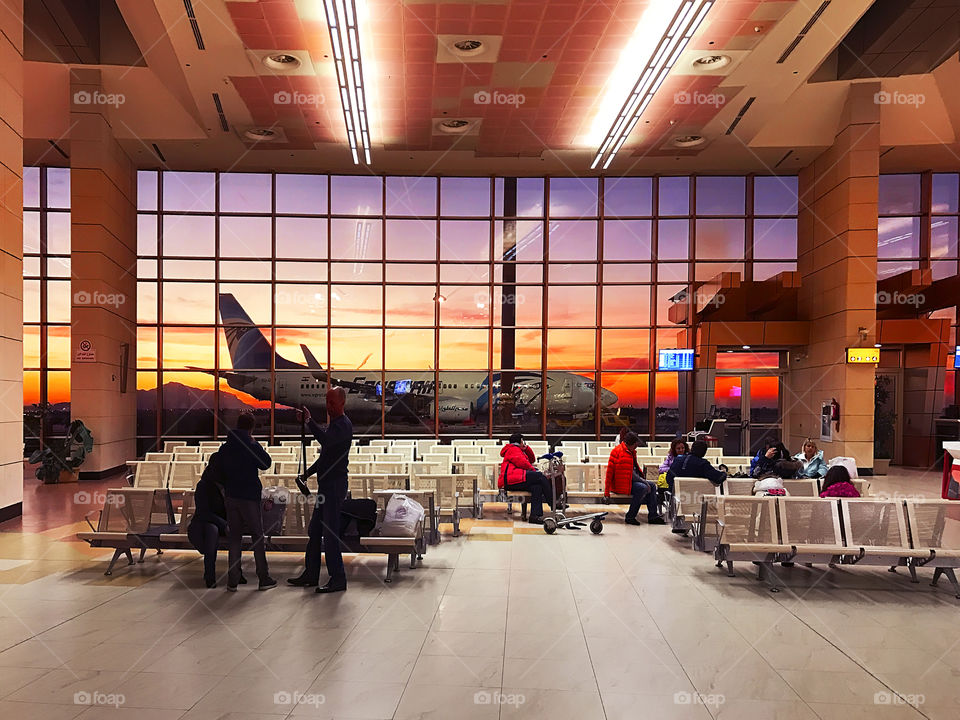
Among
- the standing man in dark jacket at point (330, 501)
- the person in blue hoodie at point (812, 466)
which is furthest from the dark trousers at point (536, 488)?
the standing man in dark jacket at point (330, 501)

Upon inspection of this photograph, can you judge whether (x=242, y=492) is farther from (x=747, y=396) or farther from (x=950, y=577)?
(x=747, y=396)

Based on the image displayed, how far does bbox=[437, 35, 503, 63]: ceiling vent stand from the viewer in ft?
36.2

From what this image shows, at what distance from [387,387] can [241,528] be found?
12.9m

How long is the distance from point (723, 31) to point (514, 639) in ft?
34.4

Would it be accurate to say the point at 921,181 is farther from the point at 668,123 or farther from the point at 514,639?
the point at 514,639

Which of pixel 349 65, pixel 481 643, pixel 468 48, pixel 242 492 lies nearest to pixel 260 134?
pixel 349 65

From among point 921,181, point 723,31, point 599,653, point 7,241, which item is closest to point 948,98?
point 921,181

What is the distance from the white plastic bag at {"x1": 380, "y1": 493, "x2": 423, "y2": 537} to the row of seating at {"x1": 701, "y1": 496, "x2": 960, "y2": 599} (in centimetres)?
317

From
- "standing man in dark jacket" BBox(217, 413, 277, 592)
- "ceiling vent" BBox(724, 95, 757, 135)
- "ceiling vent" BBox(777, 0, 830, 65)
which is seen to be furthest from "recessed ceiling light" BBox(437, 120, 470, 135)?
"standing man in dark jacket" BBox(217, 413, 277, 592)

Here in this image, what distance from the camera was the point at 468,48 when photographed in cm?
1138

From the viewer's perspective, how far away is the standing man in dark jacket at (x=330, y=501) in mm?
5926

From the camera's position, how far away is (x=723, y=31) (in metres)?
10.8

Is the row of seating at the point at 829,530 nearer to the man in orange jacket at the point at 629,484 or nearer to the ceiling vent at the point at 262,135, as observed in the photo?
the man in orange jacket at the point at 629,484

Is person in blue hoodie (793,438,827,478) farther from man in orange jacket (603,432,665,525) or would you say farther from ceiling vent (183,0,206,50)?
ceiling vent (183,0,206,50)
